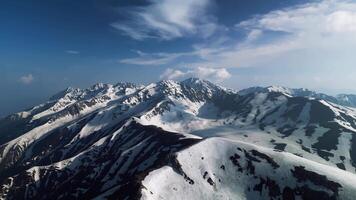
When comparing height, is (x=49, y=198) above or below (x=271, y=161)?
below

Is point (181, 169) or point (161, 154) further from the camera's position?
Result: point (161, 154)

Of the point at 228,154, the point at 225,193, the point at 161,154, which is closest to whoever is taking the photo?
the point at 225,193

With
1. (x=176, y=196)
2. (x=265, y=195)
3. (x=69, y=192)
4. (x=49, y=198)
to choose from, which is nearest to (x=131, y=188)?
(x=176, y=196)

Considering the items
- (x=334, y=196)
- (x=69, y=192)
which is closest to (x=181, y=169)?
(x=334, y=196)

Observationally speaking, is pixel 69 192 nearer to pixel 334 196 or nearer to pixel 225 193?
pixel 225 193

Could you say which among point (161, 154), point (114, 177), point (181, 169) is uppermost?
point (181, 169)

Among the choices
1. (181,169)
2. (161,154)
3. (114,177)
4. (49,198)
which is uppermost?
(181,169)

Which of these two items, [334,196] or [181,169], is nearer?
[334,196]

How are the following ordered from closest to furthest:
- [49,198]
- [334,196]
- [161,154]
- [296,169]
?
[334,196] → [296,169] → [161,154] → [49,198]

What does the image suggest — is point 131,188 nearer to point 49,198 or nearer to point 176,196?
point 176,196

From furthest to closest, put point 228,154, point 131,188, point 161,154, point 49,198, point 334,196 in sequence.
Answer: point 49,198 → point 161,154 → point 228,154 → point 334,196 → point 131,188
